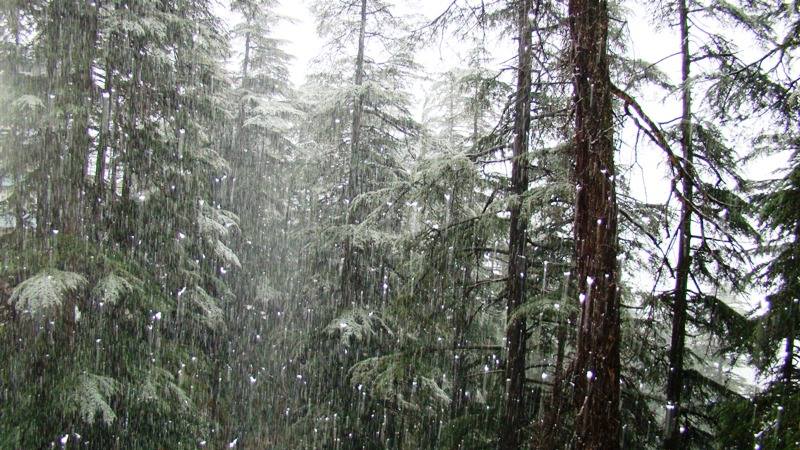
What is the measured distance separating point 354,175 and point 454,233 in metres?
5.69

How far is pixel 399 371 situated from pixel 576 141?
4555 millimetres

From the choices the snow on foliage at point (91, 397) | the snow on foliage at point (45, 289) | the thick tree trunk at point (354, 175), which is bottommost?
the snow on foliage at point (91, 397)

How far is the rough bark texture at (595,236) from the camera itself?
3752mm

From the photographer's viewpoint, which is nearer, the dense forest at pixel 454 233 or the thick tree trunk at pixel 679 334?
the dense forest at pixel 454 233

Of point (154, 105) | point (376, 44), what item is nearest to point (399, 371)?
point (154, 105)

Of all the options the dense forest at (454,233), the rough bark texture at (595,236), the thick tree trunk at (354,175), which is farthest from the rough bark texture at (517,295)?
the thick tree trunk at (354,175)

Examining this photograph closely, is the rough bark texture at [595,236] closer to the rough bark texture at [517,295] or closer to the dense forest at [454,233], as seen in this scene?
the dense forest at [454,233]

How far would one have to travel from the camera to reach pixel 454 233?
725 centimetres

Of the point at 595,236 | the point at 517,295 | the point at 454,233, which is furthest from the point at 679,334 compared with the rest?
the point at 595,236

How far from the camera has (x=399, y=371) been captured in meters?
7.38

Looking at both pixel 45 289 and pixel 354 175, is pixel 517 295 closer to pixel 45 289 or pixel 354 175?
pixel 354 175

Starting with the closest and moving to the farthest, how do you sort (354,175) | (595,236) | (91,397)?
(595,236) < (91,397) < (354,175)

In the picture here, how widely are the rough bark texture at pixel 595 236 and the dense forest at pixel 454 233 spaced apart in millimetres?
18

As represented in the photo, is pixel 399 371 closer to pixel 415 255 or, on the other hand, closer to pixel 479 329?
pixel 415 255
